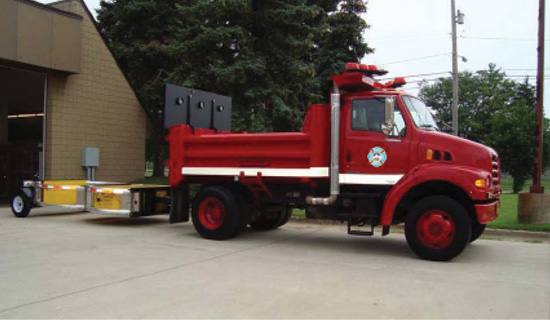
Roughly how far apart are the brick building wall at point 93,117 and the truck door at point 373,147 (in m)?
11.8

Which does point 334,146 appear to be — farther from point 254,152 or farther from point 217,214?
point 217,214

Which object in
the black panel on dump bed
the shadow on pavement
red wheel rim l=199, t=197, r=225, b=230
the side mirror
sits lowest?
the shadow on pavement

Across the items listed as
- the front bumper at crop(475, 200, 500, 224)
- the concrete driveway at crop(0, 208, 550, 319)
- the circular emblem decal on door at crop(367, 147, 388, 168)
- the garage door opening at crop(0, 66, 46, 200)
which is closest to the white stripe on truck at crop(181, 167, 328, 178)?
the circular emblem decal on door at crop(367, 147, 388, 168)

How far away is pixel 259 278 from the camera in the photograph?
666 centimetres

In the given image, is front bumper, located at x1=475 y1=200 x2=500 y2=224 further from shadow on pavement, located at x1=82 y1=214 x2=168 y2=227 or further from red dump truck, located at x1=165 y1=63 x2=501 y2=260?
shadow on pavement, located at x1=82 y1=214 x2=168 y2=227

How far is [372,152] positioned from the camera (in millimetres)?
8422

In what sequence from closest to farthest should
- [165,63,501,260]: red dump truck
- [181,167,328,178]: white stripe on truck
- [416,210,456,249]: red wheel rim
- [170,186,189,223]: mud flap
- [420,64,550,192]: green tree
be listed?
[416,210,456,249]: red wheel rim < [165,63,501,260]: red dump truck < [181,167,328,178]: white stripe on truck < [170,186,189,223]: mud flap < [420,64,550,192]: green tree

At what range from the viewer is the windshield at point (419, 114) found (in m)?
8.36

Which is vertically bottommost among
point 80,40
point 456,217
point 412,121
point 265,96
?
point 456,217

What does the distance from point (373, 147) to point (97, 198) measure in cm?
722

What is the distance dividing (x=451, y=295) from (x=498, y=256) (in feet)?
10.3

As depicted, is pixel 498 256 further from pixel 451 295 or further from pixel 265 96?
pixel 265 96

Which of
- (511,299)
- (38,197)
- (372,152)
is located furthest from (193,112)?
(511,299)

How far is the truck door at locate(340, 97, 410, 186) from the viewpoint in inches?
324
